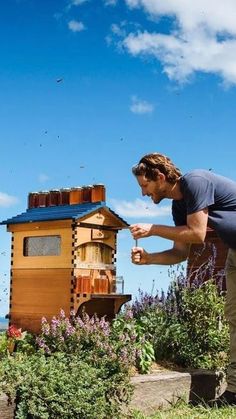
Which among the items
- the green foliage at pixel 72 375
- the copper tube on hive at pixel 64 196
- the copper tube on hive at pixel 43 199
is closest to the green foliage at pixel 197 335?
the green foliage at pixel 72 375

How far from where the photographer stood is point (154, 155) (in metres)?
5.78

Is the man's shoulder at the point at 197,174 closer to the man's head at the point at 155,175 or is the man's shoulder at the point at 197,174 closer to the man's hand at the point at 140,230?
the man's head at the point at 155,175

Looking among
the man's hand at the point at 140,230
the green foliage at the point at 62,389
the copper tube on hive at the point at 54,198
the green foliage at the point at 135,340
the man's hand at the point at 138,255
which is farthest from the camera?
the copper tube on hive at the point at 54,198

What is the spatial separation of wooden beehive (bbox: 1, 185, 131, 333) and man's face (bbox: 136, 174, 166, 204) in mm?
3489

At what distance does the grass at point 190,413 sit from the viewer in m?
6.19

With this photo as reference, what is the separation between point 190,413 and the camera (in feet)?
21.3

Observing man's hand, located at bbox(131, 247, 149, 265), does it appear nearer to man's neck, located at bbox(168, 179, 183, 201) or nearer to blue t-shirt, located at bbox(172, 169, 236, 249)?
blue t-shirt, located at bbox(172, 169, 236, 249)

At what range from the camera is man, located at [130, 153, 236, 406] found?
545 cm

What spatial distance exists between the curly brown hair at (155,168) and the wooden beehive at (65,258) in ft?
11.5

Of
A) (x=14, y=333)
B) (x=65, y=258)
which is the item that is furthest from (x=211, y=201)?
(x=14, y=333)

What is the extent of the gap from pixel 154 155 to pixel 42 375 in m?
1.96

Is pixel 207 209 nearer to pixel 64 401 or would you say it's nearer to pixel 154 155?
pixel 154 155

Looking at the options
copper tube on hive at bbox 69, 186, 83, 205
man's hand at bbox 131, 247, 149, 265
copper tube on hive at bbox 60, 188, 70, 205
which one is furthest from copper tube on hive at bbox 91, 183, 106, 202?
man's hand at bbox 131, 247, 149, 265

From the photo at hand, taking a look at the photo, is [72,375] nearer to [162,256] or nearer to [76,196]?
[162,256]
